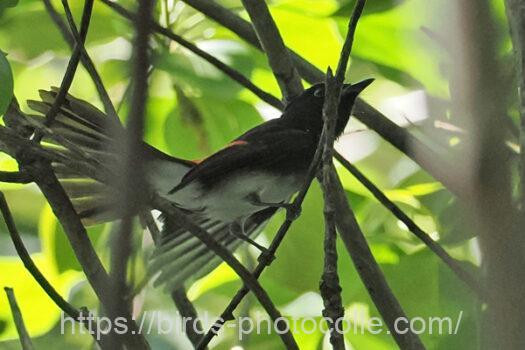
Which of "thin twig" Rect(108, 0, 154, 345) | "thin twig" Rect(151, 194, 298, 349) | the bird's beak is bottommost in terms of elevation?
"thin twig" Rect(108, 0, 154, 345)

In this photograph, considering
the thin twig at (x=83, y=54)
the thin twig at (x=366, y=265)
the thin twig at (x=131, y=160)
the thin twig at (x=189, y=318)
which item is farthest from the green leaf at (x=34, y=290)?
the thin twig at (x=131, y=160)

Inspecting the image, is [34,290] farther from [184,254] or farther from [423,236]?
[423,236]

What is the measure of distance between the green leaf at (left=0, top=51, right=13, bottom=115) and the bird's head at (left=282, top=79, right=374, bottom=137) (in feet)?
2.49

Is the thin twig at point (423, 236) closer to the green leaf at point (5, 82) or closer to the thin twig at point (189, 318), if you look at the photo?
the thin twig at point (189, 318)

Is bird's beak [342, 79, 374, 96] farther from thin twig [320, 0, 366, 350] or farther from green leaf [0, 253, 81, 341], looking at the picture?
thin twig [320, 0, 366, 350]

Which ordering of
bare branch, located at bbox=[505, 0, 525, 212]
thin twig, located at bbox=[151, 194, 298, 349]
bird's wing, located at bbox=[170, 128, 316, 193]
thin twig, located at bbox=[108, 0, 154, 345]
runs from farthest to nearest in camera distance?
1. bird's wing, located at bbox=[170, 128, 316, 193]
2. thin twig, located at bbox=[151, 194, 298, 349]
3. bare branch, located at bbox=[505, 0, 525, 212]
4. thin twig, located at bbox=[108, 0, 154, 345]

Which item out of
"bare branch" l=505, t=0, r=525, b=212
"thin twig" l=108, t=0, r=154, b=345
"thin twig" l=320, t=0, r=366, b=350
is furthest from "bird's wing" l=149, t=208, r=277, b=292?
"thin twig" l=108, t=0, r=154, b=345

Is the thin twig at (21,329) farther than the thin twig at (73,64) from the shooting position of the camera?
No

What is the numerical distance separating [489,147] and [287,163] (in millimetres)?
1234

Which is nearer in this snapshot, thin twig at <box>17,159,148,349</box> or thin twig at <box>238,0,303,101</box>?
thin twig at <box>17,159,148,349</box>

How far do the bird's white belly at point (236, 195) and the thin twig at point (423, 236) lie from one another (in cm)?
32

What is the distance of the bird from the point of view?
187 centimetres

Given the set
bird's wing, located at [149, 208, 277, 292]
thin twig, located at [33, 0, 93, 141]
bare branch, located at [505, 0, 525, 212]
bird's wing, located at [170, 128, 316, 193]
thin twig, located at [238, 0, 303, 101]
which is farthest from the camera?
bird's wing, located at [170, 128, 316, 193]

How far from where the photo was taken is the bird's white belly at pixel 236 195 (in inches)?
80.7
